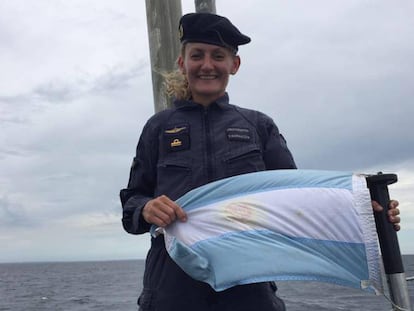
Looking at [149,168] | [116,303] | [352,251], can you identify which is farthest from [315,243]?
[116,303]

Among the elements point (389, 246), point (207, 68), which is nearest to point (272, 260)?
point (389, 246)

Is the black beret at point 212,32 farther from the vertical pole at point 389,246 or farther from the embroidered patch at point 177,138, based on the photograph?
the vertical pole at point 389,246

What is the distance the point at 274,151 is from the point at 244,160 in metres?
0.23

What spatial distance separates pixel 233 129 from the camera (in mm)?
2883

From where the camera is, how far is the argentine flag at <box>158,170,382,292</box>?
7.64 feet

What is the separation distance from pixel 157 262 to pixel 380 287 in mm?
1055

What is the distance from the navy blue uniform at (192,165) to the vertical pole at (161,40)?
907 millimetres

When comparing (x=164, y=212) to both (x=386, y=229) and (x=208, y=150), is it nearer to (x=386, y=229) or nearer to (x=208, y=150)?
(x=208, y=150)

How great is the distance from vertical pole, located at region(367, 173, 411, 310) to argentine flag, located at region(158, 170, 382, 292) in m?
0.03

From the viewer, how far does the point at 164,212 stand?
249cm

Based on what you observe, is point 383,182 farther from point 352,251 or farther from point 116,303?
point 116,303

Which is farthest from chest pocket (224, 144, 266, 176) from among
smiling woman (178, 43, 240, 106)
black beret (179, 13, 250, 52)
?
black beret (179, 13, 250, 52)

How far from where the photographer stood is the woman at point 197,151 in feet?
8.59

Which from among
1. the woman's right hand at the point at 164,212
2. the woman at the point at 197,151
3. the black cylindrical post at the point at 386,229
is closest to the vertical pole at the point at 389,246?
the black cylindrical post at the point at 386,229
